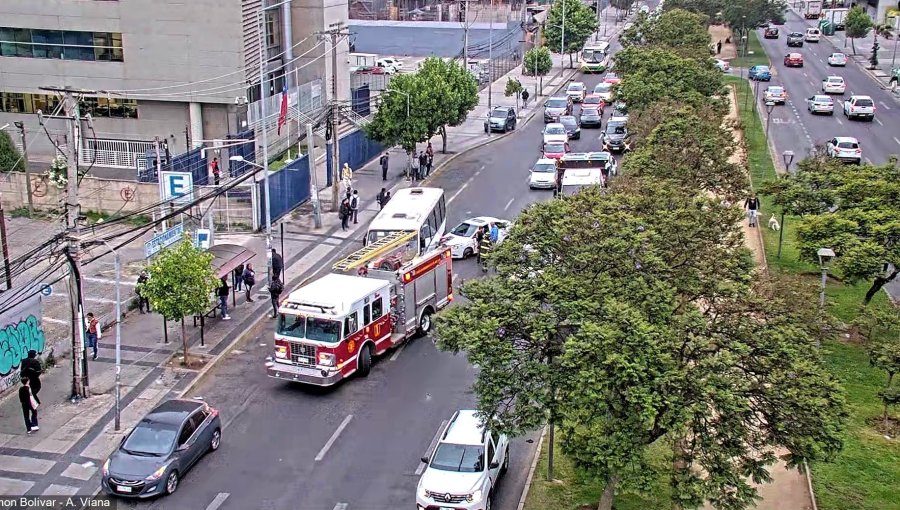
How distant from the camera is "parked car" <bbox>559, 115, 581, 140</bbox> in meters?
Result: 64.9

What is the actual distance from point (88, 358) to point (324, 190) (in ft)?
74.4

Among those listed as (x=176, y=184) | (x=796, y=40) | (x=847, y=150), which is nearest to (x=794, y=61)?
(x=796, y=40)

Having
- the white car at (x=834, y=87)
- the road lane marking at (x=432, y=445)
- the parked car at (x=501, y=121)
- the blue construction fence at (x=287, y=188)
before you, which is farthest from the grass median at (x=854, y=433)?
the white car at (x=834, y=87)

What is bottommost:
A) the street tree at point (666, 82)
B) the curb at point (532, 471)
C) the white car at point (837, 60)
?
the curb at point (532, 471)

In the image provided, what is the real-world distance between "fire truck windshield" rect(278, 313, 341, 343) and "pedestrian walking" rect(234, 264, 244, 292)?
25.1ft

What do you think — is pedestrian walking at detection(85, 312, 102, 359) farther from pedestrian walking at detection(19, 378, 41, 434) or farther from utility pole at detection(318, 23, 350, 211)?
utility pole at detection(318, 23, 350, 211)

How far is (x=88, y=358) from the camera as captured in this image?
31688mm

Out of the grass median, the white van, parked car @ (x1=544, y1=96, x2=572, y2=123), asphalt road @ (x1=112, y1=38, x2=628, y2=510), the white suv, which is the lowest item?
asphalt road @ (x1=112, y1=38, x2=628, y2=510)

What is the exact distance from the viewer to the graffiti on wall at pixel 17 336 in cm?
2878

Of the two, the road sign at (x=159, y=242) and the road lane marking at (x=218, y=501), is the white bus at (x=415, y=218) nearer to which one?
the road sign at (x=159, y=242)

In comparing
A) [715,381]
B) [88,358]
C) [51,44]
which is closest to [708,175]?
[715,381]

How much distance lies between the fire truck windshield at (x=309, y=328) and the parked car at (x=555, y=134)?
106 ft

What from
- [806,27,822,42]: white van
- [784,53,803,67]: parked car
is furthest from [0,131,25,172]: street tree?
[806,27,822,42]: white van

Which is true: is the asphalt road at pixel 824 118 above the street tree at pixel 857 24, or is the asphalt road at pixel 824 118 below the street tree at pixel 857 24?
below
